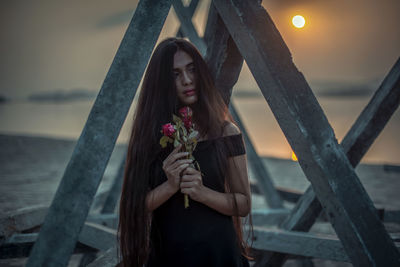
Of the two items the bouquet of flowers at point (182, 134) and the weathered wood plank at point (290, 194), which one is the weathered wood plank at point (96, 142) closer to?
the bouquet of flowers at point (182, 134)

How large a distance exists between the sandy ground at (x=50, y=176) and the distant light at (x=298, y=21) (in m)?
2.51

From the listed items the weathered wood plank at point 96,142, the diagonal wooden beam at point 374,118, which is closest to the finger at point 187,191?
the weathered wood plank at point 96,142

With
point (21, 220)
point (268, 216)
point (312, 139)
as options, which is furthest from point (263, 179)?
point (312, 139)

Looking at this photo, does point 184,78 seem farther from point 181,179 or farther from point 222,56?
point 181,179

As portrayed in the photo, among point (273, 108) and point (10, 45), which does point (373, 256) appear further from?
point (10, 45)

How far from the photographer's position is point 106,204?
3.92m

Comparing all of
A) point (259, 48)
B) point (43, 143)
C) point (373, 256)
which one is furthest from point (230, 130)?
point (43, 143)

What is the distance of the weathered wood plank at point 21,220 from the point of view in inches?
106

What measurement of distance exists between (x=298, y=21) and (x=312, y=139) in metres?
4.01

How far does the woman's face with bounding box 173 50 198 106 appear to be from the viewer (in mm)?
2072

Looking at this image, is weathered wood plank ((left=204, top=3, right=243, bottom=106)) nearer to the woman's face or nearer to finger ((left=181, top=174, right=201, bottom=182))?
the woman's face

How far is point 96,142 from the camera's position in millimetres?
1409

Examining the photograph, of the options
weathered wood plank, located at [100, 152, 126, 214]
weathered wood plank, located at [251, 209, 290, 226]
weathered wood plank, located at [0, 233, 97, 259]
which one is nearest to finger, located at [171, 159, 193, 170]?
weathered wood plank, located at [0, 233, 97, 259]

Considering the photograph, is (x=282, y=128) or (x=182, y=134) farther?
(x=182, y=134)
